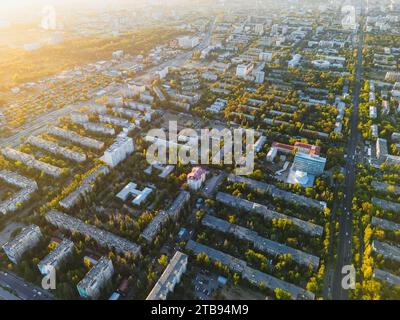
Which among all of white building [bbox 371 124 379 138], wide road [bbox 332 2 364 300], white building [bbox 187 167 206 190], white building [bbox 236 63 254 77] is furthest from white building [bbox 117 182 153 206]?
white building [bbox 236 63 254 77]

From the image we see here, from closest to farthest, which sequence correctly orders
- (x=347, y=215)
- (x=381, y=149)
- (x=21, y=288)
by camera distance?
(x=21, y=288) → (x=347, y=215) → (x=381, y=149)

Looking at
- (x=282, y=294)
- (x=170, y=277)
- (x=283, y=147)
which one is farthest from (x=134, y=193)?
(x=283, y=147)

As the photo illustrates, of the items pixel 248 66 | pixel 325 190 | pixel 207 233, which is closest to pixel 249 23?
pixel 248 66

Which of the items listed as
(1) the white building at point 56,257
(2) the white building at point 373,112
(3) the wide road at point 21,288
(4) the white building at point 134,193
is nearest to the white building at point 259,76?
(2) the white building at point 373,112

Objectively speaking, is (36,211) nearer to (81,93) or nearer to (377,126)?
(81,93)

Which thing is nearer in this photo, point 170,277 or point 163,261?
point 170,277

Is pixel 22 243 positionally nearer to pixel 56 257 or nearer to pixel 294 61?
pixel 56 257

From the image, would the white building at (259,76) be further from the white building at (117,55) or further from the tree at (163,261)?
the tree at (163,261)
